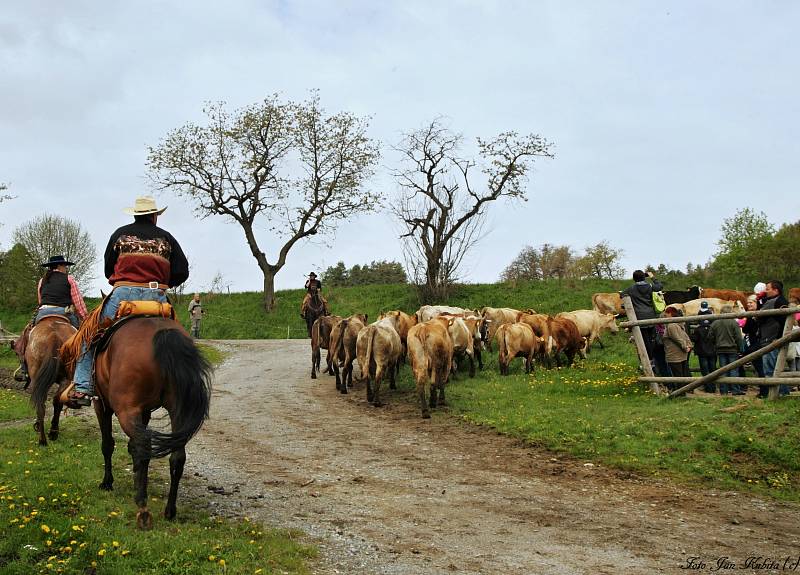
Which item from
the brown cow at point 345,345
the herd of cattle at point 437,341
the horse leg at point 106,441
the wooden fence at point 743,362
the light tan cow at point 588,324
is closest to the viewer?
the horse leg at point 106,441

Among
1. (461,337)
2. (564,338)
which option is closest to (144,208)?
(461,337)

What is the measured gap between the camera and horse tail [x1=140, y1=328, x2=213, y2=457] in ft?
19.6

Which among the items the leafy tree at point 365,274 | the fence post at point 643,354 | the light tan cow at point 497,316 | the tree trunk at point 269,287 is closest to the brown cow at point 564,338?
the light tan cow at point 497,316

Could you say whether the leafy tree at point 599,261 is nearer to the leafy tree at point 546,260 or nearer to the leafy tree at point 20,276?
the leafy tree at point 546,260

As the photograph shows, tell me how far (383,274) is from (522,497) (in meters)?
58.4

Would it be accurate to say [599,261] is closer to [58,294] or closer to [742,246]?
[742,246]

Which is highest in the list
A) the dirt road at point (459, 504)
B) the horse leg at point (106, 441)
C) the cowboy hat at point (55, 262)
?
the cowboy hat at point (55, 262)

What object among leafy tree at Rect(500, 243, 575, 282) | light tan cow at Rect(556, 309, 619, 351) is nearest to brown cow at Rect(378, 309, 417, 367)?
light tan cow at Rect(556, 309, 619, 351)

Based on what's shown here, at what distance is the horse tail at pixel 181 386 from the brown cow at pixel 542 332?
1335 centimetres

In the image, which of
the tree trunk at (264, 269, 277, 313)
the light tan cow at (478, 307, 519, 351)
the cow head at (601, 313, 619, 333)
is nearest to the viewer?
the light tan cow at (478, 307, 519, 351)

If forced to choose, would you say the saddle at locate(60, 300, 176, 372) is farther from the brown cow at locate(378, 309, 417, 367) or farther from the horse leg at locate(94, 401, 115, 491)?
the brown cow at locate(378, 309, 417, 367)

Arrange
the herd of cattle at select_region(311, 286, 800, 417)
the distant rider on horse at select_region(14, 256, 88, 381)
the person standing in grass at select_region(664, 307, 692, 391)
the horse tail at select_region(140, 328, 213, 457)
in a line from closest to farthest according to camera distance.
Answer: the horse tail at select_region(140, 328, 213, 457) → the distant rider on horse at select_region(14, 256, 88, 381) → the person standing in grass at select_region(664, 307, 692, 391) → the herd of cattle at select_region(311, 286, 800, 417)

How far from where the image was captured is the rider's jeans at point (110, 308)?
6.85 metres

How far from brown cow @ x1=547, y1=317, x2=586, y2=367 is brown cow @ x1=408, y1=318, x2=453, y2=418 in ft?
17.7
